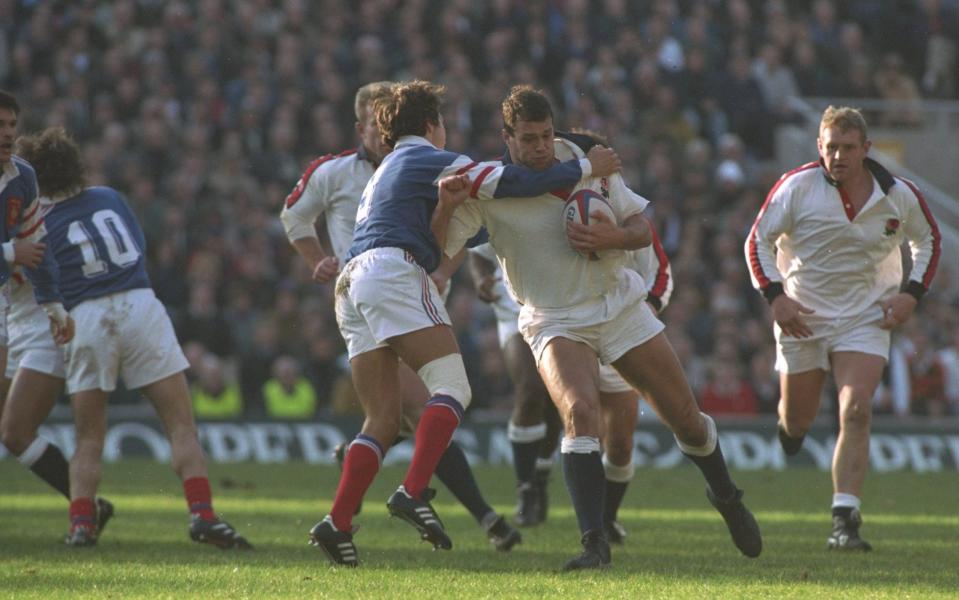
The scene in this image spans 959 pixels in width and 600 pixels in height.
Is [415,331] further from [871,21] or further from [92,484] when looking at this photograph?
[871,21]

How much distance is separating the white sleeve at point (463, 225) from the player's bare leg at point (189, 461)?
213 centimetres

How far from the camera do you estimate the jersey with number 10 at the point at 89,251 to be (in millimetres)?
9484

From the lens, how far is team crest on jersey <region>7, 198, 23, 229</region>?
9.09 metres

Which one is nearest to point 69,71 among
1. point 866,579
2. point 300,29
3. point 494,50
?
point 300,29

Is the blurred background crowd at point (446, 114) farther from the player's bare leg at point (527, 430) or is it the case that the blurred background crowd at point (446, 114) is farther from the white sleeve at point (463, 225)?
the white sleeve at point (463, 225)

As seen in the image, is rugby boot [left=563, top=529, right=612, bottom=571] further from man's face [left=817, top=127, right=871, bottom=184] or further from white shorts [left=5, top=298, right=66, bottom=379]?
white shorts [left=5, top=298, right=66, bottom=379]

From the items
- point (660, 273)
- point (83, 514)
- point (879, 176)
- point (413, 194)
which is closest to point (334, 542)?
point (413, 194)

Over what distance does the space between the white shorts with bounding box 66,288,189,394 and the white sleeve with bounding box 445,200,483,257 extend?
7.20 ft

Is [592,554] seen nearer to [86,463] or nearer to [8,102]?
[86,463]

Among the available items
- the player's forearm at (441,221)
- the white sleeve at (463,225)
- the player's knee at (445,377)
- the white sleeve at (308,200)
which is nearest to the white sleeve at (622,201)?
the white sleeve at (463,225)

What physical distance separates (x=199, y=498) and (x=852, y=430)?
3.78 m

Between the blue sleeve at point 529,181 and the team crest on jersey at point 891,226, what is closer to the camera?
the blue sleeve at point 529,181

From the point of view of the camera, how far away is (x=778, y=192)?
9898mm

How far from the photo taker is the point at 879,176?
9.83 meters
